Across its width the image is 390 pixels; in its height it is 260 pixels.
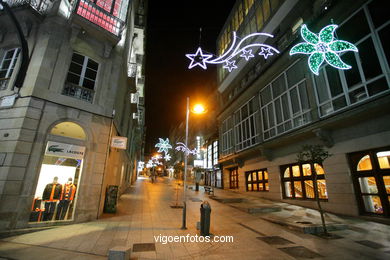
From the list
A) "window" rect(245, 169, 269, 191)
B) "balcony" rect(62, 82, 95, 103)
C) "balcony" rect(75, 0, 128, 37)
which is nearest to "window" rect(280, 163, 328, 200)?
"window" rect(245, 169, 269, 191)

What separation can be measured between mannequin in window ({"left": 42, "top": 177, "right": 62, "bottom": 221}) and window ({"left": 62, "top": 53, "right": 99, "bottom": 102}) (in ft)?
13.9

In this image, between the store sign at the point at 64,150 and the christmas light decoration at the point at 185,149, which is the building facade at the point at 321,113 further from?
the store sign at the point at 64,150

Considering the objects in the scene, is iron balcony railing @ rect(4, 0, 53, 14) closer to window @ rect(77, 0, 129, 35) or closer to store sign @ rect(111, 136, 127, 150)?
window @ rect(77, 0, 129, 35)

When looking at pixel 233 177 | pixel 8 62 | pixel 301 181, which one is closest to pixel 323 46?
pixel 301 181

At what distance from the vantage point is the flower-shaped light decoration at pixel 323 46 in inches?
298

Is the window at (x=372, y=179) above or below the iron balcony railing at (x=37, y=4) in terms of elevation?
below

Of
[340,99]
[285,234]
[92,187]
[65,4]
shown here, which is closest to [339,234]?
[285,234]

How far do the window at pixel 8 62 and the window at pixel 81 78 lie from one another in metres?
2.47

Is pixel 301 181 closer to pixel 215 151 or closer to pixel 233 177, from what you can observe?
pixel 233 177

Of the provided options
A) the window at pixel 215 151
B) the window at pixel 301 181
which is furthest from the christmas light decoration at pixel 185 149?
the window at pixel 301 181

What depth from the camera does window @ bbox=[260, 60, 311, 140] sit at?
508 inches

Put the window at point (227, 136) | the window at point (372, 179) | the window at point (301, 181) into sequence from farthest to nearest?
the window at point (227, 136) → the window at point (301, 181) → the window at point (372, 179)

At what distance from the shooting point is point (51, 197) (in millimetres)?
7918

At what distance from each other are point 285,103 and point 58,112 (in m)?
15.1
